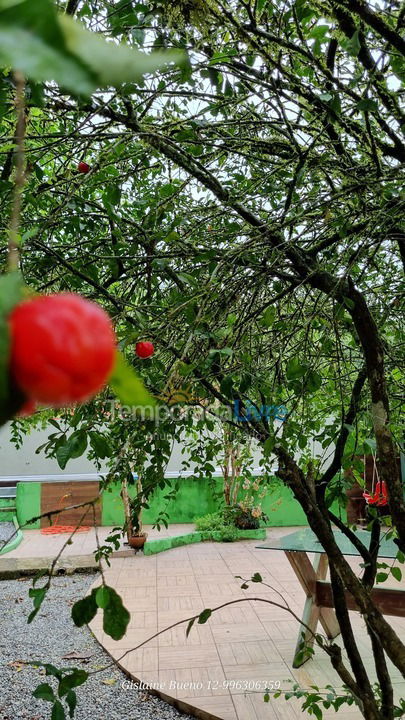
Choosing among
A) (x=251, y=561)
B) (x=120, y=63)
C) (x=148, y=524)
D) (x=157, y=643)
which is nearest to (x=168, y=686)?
(x=157, y=643)

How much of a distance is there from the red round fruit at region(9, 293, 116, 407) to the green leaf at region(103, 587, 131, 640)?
0.53 metres

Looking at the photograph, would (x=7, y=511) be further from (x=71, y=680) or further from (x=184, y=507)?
(x=71, y=680)

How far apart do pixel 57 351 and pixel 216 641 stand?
15.1ft

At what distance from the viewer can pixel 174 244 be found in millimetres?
1892

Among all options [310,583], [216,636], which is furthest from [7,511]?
[310,583]

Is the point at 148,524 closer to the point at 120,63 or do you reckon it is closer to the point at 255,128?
the point at 255,128

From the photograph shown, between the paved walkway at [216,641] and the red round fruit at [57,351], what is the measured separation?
3297 millimetres

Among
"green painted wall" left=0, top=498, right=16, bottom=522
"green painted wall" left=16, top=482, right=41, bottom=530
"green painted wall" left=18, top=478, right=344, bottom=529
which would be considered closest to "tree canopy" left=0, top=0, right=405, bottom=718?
"green painted wall" left=18, top=478, right=344, bottom=529

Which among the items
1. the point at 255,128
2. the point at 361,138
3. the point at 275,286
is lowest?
the point at 275,286

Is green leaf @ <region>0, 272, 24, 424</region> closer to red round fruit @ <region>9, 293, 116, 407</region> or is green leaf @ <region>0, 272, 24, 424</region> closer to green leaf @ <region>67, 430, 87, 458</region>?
red round fruit @ <region>9, 293, 116, 407</region>

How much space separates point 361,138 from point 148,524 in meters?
8.07

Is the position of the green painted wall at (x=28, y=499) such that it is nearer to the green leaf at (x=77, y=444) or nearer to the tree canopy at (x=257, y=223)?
the tree canopy at (x=257, y=223)

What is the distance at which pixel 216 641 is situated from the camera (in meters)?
4.33

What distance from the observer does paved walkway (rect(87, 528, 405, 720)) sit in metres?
3.46
